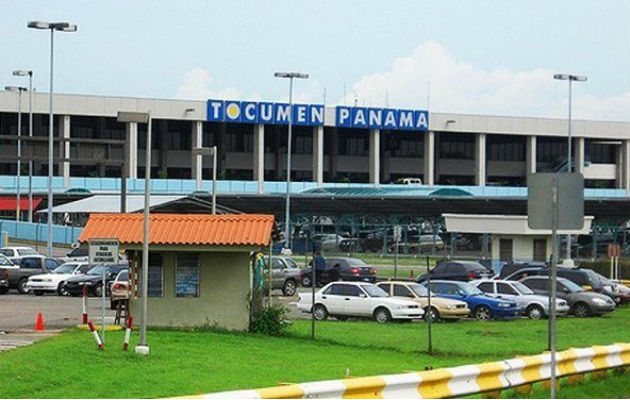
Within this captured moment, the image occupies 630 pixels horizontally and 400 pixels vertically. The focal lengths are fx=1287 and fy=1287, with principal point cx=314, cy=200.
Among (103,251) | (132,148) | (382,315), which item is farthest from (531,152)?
(103,251)

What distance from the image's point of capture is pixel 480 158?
350 ft

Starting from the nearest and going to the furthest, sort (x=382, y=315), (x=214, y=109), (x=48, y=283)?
(x=382, y=315) → (x=48, y=283) → (x=214, y=109)

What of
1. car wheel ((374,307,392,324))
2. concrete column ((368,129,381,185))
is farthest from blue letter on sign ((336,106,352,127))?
car wheel ((374,307,392,324))

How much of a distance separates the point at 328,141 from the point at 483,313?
66116 millimetres

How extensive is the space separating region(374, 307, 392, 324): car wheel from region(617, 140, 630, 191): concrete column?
73970 millimetres

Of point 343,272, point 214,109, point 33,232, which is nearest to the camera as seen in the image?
point 343,272

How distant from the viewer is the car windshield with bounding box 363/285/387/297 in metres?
41.9

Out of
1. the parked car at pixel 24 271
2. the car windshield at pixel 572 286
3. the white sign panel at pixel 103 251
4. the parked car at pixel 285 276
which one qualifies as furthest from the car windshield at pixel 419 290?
the parked car at pixel 24 271

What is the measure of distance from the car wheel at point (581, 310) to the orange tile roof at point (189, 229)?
16.1 meters

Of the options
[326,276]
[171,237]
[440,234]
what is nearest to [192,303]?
[171,237]

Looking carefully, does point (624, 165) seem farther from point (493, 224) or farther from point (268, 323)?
point (268, 323)

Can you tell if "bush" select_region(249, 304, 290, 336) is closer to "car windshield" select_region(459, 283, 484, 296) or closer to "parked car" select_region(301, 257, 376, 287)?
"car windshield" select_region(459, 283, 484, 296)

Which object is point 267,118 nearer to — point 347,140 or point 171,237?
point 347,140

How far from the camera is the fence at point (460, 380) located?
14.4 meters
